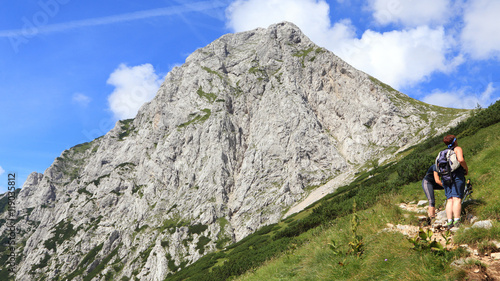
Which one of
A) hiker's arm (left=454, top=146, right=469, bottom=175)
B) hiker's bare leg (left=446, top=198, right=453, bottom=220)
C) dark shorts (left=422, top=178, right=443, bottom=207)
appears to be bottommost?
hiker's bare leg (left=446, top=198, right=453, bottom=220)

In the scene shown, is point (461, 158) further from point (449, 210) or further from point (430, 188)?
point (449, 210)

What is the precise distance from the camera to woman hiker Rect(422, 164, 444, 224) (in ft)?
34.1

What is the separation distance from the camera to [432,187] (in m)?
11.0

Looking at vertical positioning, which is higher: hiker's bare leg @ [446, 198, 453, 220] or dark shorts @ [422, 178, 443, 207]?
dark shorts @ [422, 178, 443, 207]

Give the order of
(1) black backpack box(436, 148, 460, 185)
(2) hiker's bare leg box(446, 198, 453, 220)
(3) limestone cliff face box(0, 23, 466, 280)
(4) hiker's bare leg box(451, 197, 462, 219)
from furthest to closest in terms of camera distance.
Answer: (3) limestone cliff face box(0, 23, 466, 280), (1) black backpack box(436, 148, 460, 185), (2) hiker's bare leg box(446, 198, 453, 220), (4) hiker's bare leg box(451, 197, 462, 219)

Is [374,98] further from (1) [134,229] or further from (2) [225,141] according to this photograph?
(1) [134,229]

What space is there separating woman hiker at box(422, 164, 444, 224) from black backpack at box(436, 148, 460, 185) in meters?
0.44

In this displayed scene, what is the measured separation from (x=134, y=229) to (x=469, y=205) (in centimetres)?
19126

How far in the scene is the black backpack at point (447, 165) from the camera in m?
9.81

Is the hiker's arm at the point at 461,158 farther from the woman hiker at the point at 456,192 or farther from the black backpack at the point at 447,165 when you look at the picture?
the black backpack at the point at 447,165

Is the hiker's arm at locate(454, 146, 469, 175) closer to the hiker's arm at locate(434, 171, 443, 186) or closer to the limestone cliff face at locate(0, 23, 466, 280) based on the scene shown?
the hiker's arm at locate(434, 171, 443, 186)

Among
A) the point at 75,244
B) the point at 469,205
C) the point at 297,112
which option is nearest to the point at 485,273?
the point at 469,205

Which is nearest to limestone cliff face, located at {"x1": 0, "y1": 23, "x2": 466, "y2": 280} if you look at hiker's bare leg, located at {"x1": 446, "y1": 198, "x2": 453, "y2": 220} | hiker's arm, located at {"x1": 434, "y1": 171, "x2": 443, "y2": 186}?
hiker's arm, located at {"x1": 434, "y1": 171, "x2": 443, "y2": 186}

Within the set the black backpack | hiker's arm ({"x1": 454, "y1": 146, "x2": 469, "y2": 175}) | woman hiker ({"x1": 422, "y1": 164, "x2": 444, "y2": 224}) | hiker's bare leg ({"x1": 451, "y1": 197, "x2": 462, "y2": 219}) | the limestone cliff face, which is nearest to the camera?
hiker's bare leg ({"x1": 451, "y1": 197, "x2": 462, "y2": 219})
